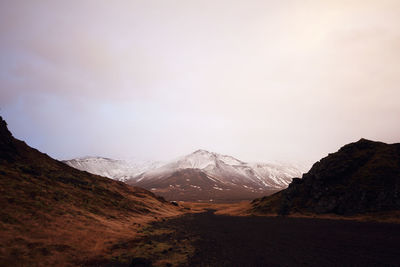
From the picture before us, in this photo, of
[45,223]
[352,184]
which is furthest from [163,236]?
[352,184]

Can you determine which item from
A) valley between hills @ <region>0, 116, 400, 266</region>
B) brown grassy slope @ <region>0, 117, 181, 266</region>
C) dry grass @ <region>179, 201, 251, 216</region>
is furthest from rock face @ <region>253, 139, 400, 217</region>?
brown grassy slope @ <region>0, 117, 181, 266</region>

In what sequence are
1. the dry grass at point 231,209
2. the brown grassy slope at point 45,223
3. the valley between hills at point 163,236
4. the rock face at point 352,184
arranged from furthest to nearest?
the dry grass at point 231,209 → the rock face at point 352,184 → the valley between hills at point 163,236 → the brown grassy slope at point 45,223

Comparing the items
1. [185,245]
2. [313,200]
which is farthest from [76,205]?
[313,200]

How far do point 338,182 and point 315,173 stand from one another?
8116mm

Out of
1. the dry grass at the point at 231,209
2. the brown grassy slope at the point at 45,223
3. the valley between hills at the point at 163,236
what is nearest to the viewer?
the brown grassy slope at the point at 45,223

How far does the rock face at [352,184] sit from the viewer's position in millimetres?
46812

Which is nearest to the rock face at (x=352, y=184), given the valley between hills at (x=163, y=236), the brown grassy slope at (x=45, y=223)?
the valley between hills at (x=163, y=236)

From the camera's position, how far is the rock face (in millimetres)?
46812

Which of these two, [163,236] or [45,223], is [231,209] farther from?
[45,223]

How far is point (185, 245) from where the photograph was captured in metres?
25.8

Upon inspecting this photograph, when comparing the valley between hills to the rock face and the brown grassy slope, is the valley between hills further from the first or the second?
the rock face

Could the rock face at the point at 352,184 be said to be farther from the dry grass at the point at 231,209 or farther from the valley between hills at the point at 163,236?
the dry grass at the point at 231,209

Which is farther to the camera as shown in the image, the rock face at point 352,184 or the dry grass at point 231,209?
the dry grass at point 231,209

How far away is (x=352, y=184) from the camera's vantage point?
53281mm
